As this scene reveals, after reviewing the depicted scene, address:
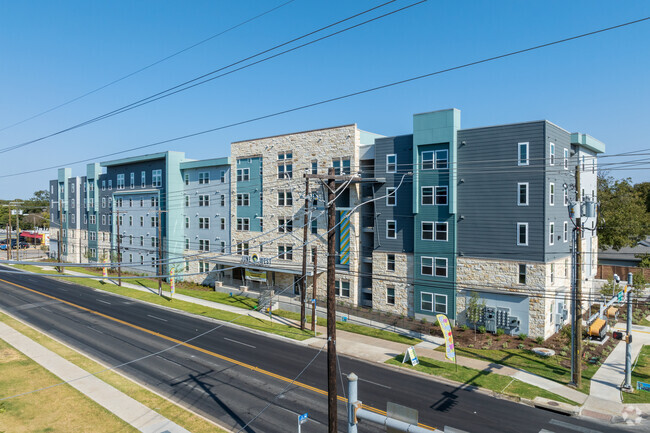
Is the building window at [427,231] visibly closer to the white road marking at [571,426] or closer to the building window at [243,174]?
the white road marking at [571,426]

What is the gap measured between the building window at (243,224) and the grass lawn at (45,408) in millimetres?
26448

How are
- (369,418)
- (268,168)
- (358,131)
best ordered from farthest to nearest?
(268,168), (358,131), (369,418)

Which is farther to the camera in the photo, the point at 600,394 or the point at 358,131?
the point at 358,131

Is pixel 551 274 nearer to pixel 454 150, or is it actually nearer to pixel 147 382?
pixel 454 150

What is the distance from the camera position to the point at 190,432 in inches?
680

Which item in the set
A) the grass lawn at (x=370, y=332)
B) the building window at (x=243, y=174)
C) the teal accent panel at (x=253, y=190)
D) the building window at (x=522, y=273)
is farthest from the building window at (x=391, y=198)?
the building window at (x=243, y=174)

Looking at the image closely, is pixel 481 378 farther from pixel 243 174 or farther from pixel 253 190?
pixel 243 174

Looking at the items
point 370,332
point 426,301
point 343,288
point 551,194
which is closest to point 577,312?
point 551,194

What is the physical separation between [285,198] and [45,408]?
28494 mm

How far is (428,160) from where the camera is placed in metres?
35.0

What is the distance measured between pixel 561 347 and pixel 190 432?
24.4 meters

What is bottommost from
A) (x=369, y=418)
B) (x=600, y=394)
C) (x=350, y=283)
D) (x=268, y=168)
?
(x=600, y=394)

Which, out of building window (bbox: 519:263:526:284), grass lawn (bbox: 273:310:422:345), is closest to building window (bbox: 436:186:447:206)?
building window (bbox: 519:263:526:284)

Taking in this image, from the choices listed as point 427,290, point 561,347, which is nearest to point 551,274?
point 561,347
